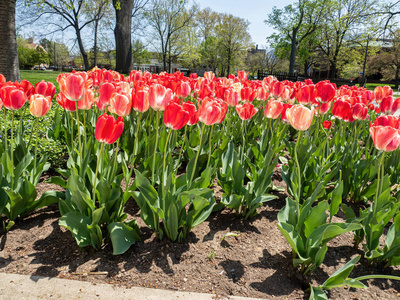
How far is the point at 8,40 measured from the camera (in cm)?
570

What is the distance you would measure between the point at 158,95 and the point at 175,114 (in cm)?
A: 20

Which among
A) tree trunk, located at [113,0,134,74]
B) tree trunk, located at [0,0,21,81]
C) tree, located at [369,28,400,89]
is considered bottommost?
tree trunk, located at [0,0,21,81]

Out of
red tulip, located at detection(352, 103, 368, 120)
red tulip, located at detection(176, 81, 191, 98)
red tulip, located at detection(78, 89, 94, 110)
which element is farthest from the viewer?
red tulip, located at detection(176, 81, 191, 98)

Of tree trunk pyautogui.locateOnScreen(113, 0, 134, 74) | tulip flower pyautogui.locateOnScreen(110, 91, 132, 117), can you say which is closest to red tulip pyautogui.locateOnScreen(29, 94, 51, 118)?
tulip flower pyautogui.locateOnScreen(110, 91, 132, 117)

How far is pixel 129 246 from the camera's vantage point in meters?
1.79

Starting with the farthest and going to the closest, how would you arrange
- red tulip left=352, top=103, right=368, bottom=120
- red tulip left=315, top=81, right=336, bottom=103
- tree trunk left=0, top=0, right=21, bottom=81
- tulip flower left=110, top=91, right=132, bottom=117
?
tree trunk left=0, top=0, right=21, bottom=81 < red tulip left=352, top=103, right=368, bottom=120 < red tulip left=315, top=81, right=336, bottom=103 < tulip flower left=110, top=91, right=132, bottom=117

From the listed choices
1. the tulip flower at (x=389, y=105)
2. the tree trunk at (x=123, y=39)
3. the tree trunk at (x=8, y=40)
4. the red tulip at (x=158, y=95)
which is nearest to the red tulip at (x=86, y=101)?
the red tulip at (x=158, y=95)

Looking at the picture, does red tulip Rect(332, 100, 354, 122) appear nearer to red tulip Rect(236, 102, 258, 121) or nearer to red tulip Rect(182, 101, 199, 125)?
red tulip Rect(236, 102, 258, 121)

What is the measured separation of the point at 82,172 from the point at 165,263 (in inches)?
33.1

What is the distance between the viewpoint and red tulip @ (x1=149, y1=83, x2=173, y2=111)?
5.89ft

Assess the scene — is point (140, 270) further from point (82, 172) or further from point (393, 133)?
point (393, 133)

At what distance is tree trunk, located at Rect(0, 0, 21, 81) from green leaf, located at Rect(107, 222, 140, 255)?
559cm

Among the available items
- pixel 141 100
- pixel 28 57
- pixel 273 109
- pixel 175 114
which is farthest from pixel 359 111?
Result: pixel 28 57

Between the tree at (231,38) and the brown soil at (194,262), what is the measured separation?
43163 mm
